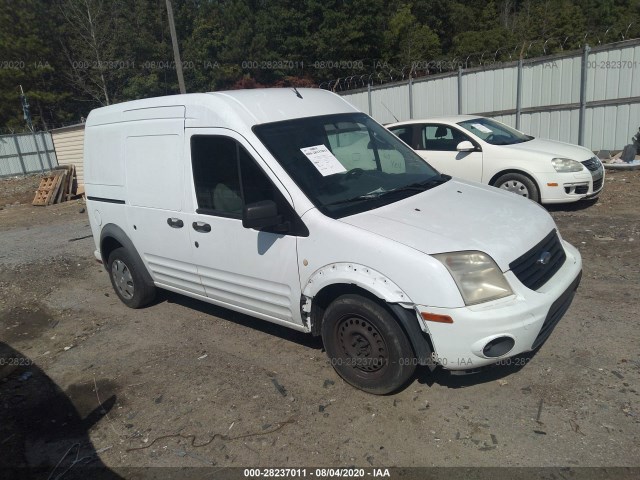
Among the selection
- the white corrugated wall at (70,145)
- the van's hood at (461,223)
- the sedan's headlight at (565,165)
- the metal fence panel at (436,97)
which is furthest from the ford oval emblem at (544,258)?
the white corrugated wall at (70,145)

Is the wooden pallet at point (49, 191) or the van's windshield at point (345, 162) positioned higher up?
the van's windshield at point (345, 162)

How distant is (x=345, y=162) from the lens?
3.85m

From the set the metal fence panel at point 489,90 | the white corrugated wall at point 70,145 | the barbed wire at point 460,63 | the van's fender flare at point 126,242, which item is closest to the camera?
the van's fender flare at point 126,242

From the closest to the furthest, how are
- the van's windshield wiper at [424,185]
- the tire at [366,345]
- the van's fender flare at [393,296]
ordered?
the van's fender flare at [393,296] → the tire at [366,345] → the van's windshield wiper at [424,185]

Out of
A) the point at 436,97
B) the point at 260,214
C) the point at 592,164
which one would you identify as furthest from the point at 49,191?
the point at 592,164

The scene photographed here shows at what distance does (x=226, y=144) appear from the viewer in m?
3.88

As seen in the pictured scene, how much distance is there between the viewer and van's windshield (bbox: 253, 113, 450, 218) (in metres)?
3.55

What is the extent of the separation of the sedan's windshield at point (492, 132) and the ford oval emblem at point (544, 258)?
4.96 meters

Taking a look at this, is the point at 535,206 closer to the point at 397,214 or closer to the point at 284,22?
the point at 397,214

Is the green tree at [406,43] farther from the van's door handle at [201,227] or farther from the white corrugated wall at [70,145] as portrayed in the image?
the van's door handle at [201,227]

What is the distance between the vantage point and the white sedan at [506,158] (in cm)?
729

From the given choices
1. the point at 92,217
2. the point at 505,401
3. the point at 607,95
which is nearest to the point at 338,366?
the point at 505,401

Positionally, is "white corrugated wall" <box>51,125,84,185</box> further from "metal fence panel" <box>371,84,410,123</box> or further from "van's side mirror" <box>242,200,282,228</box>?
"van's side mirror" <box>242,200,282,228</box>

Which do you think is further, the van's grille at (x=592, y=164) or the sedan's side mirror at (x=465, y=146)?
the sedan's side mirror at (x=465, y=146)
